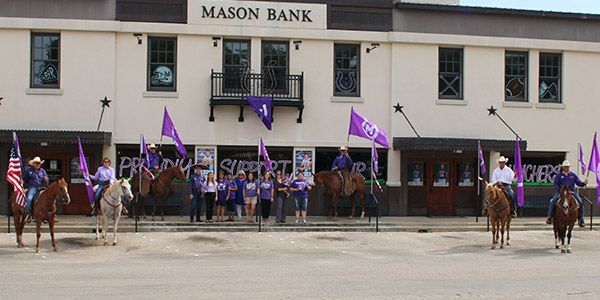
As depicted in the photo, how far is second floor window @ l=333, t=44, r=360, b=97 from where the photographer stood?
21109mm

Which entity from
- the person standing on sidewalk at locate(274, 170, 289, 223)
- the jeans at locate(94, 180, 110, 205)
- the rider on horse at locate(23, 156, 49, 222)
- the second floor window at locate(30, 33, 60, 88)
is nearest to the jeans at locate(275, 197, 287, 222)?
the person standing on sidewalk at locate(274, 170, 289, 223)

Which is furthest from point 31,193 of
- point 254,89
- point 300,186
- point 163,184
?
point 254,89

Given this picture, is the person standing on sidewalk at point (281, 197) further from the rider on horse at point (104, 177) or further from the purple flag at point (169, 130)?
the rider on horse at point (104, 177)

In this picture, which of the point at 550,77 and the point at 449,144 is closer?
the point at 449,144

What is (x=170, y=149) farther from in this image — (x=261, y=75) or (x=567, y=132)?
(x=567, y=132)

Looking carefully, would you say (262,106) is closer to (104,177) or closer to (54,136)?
(104,177)

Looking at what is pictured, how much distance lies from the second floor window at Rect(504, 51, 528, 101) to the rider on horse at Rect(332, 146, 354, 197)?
24.3ft

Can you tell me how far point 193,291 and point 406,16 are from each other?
15126 millimetres

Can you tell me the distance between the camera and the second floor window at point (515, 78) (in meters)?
22.1

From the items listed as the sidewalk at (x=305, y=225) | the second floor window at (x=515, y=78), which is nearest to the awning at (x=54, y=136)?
the sidewalk at (x=305, y=225)

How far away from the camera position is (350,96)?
2105cm

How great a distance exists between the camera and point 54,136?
18.5m

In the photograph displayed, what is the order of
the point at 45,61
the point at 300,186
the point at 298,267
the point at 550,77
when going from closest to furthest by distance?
the point at 298,267, the point at 300,186, the point at 45,61, the point at 550,77

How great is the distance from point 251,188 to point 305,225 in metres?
2.06
